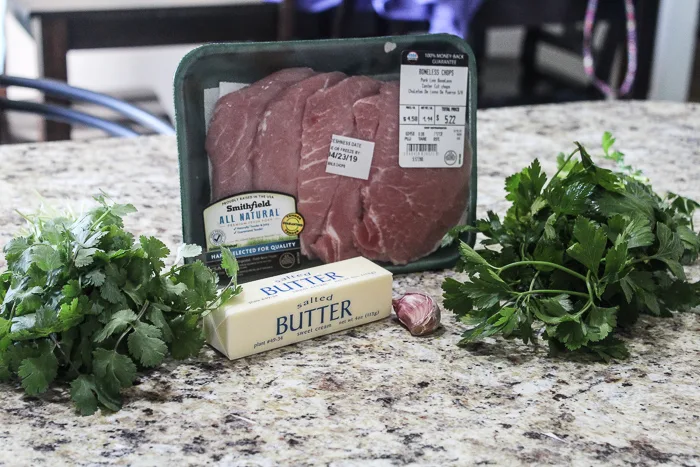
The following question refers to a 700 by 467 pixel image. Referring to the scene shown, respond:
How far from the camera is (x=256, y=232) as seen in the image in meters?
1.07

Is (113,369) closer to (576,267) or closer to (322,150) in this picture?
(322,150)

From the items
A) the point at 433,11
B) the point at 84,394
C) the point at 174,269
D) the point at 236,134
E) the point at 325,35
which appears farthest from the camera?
the point at 325,35

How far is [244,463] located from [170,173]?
869mm

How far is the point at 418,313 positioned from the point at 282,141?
0.86 ft

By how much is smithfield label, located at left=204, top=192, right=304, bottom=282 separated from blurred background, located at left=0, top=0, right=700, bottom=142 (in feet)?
3.28

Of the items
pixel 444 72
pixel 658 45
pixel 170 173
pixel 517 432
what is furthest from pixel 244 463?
pixel 658 45

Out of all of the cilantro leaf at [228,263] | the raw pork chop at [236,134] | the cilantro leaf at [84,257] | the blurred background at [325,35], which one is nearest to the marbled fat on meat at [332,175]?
the raw pork chop at [236,134]

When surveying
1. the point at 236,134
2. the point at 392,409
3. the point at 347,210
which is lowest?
the point at 392,409

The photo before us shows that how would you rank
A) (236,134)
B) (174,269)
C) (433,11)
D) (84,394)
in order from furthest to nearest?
(433,11) → (236,134) → (174,269) → (84,394)

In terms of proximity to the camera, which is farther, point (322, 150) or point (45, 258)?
point (322, 150)

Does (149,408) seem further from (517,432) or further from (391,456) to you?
(517,432)

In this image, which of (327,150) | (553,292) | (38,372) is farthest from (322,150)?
(38,372)

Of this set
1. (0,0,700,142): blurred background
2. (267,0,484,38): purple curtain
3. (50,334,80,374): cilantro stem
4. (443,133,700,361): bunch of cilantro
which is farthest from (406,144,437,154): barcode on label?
(267,0,484,38): purple curtain

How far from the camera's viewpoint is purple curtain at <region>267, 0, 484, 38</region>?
121 inches
